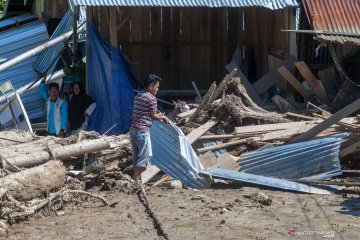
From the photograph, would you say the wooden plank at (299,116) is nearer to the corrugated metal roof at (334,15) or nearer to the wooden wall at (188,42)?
the corrugated metal roof at (334,15)

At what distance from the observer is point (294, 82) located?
562 inches

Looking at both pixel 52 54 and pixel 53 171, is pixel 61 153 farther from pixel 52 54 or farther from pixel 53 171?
pixel 52 54

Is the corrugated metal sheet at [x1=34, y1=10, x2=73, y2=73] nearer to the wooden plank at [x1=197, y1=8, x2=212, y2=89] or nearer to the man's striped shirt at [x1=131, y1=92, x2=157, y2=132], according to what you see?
the wooden plank at [x1=197, y1=8, x2=212, y2=89]

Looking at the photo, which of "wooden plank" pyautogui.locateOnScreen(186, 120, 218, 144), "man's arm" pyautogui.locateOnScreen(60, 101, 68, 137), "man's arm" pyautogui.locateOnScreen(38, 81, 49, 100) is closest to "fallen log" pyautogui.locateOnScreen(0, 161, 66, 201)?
"wooden plank" pyautogui.locateOnScreen(186, 120, 218, 144)

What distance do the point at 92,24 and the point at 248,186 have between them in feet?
20.6

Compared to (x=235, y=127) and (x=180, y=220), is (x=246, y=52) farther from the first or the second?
(x=180, y=220)

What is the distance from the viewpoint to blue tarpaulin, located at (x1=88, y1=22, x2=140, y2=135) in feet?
48.2

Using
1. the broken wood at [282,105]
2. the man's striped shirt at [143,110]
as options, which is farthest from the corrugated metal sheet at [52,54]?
the man's striped shirt at [143,110]

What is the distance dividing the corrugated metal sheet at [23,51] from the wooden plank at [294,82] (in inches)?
278

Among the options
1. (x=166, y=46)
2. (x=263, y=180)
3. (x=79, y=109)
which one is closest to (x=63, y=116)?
(x=79, y=109)

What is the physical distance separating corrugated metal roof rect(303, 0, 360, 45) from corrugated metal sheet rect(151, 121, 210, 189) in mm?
4385

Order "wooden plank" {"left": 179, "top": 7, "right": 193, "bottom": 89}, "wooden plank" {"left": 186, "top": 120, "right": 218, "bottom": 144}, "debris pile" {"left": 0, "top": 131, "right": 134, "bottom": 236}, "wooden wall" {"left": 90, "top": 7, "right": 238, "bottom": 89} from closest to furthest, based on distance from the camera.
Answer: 1. "debris pile" {"left": 0, "top": 131, "right": 134, "bottom": 236}
2. "wooden plank" {"left": 186, "top": 120, "right": 218, "bottom": 144}
3. "wooden wall" {"left": 90, "top": 7, "right": 238, "bottom": 89}
4. "wooden plank" {"left": 179, "top": 7, "right": 193, "bottom": 89}

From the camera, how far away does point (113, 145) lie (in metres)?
11.7

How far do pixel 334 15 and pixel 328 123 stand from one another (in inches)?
149
